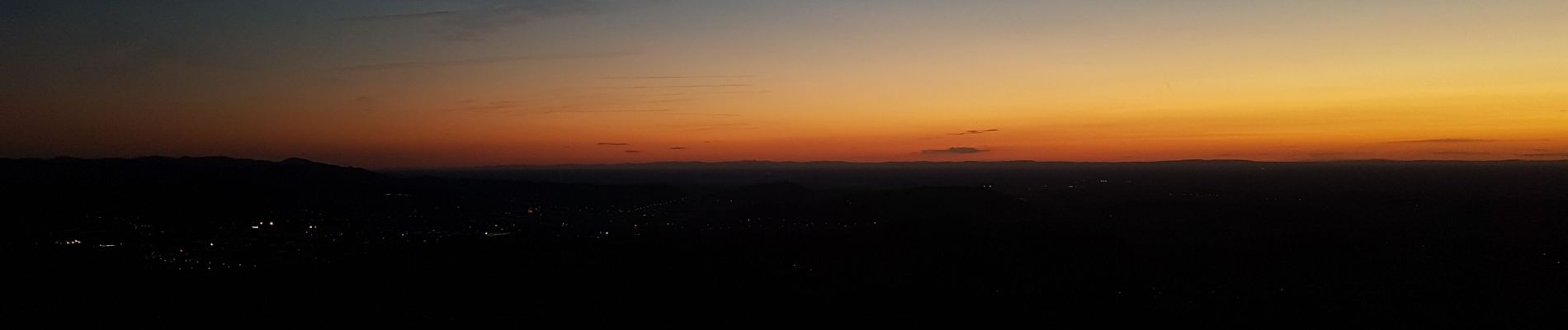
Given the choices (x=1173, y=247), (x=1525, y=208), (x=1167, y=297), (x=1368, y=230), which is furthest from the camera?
(x=1525, y=208)

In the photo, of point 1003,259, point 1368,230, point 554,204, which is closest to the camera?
point 1003,259

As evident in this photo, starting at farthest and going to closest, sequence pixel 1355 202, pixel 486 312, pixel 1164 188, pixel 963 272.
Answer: pixel 1164 188 < pixel 1355 202 < pixel 963 272 < pixel 486 312

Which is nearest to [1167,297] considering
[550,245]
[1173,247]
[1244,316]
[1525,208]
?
[1244,316]

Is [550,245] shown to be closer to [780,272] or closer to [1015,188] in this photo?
[780,272]

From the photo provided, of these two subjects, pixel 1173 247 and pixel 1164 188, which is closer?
pixel 1173 247

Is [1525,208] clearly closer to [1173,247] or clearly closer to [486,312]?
[1173,247]

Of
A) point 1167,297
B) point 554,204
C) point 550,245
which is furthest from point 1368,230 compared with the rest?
point 554,204
